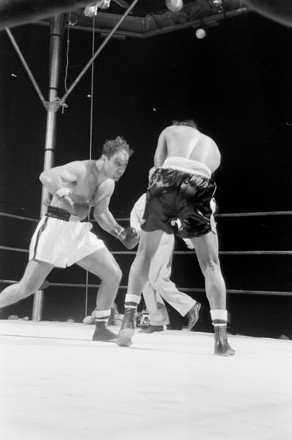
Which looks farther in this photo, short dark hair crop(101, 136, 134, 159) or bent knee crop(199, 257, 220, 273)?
short dark hair crop(101, 136, 134, 159)

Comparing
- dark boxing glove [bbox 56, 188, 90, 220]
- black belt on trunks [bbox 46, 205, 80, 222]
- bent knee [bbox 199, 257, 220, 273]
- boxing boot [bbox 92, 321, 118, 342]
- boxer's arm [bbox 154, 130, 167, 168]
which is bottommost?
boxing boot [bbox 92, 321, 118, 342]

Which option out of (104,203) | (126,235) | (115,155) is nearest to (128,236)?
(126,235)

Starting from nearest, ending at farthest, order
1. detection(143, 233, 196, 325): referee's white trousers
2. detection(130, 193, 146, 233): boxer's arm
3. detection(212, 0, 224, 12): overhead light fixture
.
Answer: detection(143, 233, 196, 325): referee's white trousers < detection(130, 193, 146, 233): boxer's arm < detection(212, 0, 224, 12): overhead light fixture

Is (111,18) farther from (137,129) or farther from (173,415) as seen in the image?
(173,415)

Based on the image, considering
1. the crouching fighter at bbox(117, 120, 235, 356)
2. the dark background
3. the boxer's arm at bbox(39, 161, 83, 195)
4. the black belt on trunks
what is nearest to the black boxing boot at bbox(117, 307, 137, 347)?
the crouching fighter at bbox(117, 120, 235, 356)

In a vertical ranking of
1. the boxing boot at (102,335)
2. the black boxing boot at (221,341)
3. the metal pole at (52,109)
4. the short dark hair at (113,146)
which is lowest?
the boxing boot at (102,335)

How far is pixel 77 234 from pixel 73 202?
155 mm

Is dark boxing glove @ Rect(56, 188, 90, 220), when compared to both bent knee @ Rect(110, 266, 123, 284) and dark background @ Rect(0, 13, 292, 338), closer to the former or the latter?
bent knee @ Rect(110, 266, 123, 284)

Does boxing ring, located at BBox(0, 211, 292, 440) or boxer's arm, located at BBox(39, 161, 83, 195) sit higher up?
boxer's arm, located at BBox(39, 161, 83, 195)

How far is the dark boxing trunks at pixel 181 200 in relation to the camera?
7.22 feet

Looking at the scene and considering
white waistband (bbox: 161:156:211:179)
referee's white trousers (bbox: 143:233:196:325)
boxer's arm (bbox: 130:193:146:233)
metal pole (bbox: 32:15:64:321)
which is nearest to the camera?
white waistband (bbox: 161:156:211:179)

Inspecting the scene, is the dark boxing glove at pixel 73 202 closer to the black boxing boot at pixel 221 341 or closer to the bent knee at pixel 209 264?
the bent knee at pixel 209 264

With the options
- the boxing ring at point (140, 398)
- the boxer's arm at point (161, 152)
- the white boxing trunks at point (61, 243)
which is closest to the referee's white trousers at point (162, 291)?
the white boxing trunks at point (61, 243)

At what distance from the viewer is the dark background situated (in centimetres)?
616
